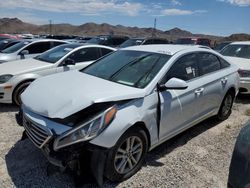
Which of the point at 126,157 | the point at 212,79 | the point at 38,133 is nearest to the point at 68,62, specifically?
the point at 212,79

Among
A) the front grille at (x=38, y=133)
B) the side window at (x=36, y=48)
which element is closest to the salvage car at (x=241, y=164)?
the front grille at (x=38, y=133)

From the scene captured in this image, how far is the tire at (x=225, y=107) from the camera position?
18.6 ft

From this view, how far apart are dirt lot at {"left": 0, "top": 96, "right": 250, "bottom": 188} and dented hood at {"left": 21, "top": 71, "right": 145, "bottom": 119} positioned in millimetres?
866

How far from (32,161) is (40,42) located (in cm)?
689

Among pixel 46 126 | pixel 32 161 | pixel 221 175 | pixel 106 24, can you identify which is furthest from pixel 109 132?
pixel 106 24

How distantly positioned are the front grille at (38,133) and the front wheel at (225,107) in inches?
146

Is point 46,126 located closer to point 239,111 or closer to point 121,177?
point 121,177

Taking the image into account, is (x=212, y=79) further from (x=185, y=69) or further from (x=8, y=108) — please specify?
(x=8, y=108)

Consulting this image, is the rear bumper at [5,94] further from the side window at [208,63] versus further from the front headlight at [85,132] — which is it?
the side window at [208,63]

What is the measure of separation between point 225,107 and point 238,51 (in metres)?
3.99

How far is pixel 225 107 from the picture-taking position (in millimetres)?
5781

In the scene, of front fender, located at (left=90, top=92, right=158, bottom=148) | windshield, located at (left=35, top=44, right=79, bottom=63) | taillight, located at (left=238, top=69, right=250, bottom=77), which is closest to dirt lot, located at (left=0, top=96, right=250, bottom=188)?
front fender, located at (left=90, top=92, right=158, bottom=148)

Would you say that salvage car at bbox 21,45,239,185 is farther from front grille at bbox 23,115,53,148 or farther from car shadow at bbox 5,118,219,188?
car shadow at bbox 5,118,219,188

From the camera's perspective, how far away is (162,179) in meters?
3.67
